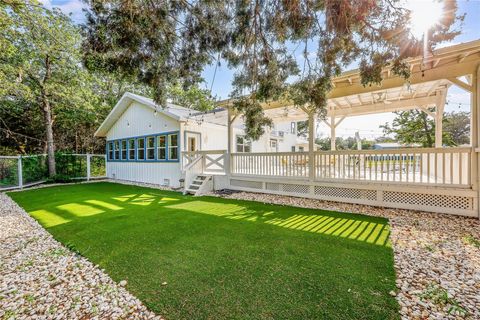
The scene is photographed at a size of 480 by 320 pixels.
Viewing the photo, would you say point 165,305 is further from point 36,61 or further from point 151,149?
point 36,61

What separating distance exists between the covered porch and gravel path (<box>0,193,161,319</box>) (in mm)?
4713

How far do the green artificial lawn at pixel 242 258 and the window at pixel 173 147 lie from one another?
4.60 meters

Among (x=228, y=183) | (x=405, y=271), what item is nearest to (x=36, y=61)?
(x=228, y=183)

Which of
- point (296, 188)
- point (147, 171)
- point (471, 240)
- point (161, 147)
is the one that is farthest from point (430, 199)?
point (147, 171)

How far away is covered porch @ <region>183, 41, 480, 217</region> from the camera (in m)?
5.09

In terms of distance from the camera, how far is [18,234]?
471 cm

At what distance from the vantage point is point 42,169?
12.8 meters

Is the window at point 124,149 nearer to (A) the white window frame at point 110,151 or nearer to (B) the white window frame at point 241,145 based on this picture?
(A) the white window frame at point 110,151

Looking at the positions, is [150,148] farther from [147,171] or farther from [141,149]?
[147,171]

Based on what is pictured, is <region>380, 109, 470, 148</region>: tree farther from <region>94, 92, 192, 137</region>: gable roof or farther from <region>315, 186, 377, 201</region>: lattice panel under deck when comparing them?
<region>94, 92, 192, 137</region>: gable roof

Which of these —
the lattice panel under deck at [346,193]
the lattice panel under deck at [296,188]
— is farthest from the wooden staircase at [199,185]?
the lattice panel under deck at [346,193]

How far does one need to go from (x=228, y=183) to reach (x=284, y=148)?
10223 millimetres

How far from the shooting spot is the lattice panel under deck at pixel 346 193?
6375mm

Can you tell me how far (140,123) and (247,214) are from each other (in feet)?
30.8
